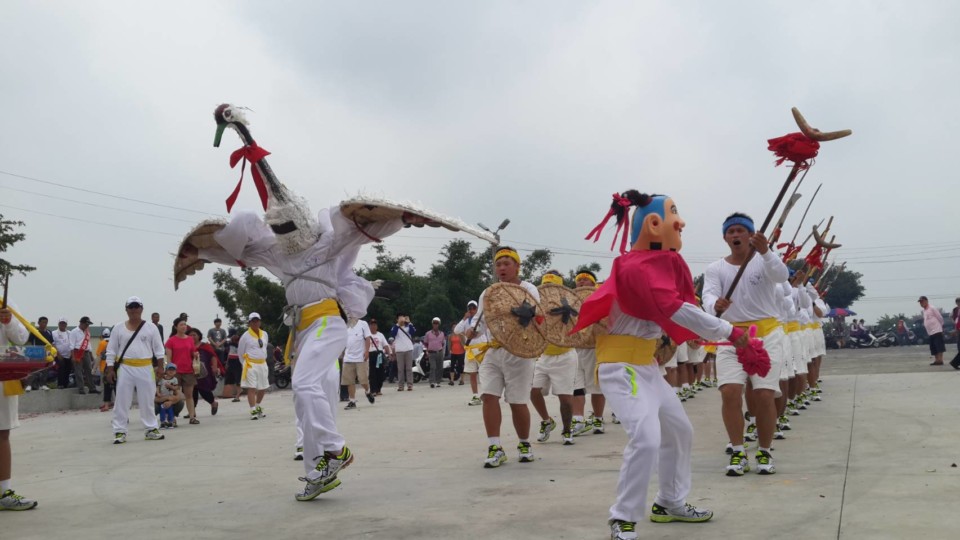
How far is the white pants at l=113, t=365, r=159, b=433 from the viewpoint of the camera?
11.9 m

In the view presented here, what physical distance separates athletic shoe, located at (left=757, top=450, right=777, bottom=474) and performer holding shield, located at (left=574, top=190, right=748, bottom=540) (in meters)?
1.66

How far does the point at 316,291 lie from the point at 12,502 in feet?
9.20

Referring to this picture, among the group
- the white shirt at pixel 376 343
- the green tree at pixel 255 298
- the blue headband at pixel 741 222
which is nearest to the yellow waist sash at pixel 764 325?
the blue headband at pixel 741 222

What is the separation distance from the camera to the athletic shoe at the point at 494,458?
25.4 feet

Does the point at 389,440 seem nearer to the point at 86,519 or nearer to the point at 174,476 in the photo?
the point at 174,476

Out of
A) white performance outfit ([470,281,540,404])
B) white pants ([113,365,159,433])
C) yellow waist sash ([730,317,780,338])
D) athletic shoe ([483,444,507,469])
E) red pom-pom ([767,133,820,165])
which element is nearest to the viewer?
red pom-pom ([767,133,820,165])

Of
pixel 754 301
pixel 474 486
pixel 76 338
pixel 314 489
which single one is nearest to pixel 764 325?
pixel 754 301

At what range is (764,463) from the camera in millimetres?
6785

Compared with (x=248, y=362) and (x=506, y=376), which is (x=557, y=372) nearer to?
(x=506, y=376)

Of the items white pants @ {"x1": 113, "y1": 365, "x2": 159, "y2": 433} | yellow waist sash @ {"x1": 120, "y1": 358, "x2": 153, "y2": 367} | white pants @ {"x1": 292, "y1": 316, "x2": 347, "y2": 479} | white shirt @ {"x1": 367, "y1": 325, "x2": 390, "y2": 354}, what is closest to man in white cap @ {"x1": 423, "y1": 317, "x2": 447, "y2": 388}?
white shirt @ {"x1": 367, "y1": 325, "x2": 390, "y2": 354}

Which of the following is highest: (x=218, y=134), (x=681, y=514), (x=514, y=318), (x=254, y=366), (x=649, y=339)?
(x=218, y=134)

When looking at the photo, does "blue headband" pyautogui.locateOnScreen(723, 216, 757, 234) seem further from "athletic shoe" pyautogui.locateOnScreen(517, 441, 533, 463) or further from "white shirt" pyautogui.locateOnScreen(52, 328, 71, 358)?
"white shirt" pyautogui.locateOnScreen(52, 328, 71, 358)

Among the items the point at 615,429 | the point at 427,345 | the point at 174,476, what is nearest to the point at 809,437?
the point at 615,429

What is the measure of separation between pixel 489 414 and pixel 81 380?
14736 mm
